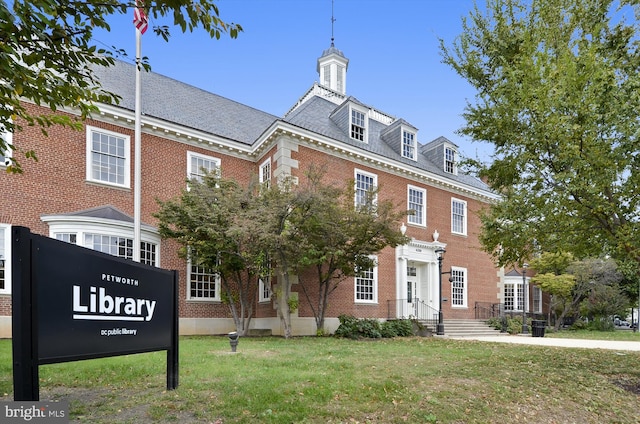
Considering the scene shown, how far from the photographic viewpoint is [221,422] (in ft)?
17.4

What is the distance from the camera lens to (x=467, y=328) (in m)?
23.3

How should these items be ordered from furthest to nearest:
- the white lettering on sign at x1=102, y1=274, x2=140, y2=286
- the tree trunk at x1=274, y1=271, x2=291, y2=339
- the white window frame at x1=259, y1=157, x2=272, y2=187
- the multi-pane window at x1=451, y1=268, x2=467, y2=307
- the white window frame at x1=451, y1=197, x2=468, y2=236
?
the white window frame at x1=451, y1=197, x2=468, y2=236
the multi-pane window at x1=451, y1=268, x2=467, y2=307
the white window frame at x1=259, y1=157, x2=272, y2=187
the tree trunk at x1=274, y1=271, x2=291, y2=339
the white lettering on sign at x1=102, y1=274, x2=140, y2=286

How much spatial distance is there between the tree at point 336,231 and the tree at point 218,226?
162 cm

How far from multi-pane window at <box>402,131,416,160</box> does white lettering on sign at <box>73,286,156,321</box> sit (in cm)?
2049

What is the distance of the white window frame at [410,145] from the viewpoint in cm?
2494

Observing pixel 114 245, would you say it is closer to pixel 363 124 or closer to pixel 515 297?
pixel 363 124

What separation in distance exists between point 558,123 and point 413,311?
53.9 ft

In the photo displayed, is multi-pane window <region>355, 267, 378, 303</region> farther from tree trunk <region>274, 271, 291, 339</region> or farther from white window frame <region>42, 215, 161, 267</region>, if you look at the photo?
white window frame <region>42, 215, 161, 267</region>

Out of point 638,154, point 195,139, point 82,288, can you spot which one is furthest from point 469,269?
point 82,288

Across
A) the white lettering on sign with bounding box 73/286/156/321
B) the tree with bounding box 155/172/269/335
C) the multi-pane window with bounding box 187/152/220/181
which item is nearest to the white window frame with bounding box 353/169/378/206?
the tree with bounding box 155/172/269/335

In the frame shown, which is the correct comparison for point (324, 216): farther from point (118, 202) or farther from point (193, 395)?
point (193, 395)

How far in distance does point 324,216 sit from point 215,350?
6.28 metres

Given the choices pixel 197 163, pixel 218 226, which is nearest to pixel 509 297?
pixel 197 163

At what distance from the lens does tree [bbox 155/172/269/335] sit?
1538cm
